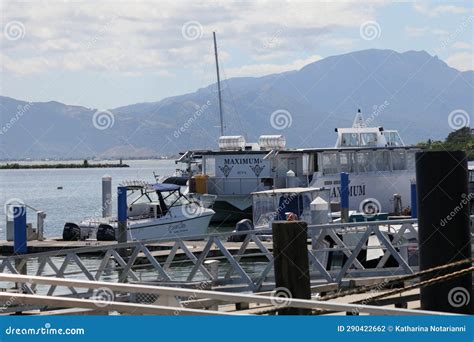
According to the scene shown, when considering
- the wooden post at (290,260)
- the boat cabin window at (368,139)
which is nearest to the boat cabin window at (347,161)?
the boat cabin window at (368,139)

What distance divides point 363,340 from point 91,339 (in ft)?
9.01

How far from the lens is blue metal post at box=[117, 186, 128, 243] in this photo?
31.5 meters

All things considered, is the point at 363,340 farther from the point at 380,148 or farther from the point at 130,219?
the point at 380,148

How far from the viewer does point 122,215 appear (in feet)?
105

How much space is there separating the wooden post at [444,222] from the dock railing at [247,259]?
5425 mm

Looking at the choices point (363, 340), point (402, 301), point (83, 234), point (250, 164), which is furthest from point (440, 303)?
point (250, 164)

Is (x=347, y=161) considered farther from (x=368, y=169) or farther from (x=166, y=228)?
(x=166, y=228)

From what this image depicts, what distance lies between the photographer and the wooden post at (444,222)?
32.9 ft

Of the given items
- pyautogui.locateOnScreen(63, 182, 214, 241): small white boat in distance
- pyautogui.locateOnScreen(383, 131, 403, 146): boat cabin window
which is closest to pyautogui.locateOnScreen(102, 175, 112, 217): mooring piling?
pyautogui.locateOnScreen(63, 182, 214, 241): small white boat in distance

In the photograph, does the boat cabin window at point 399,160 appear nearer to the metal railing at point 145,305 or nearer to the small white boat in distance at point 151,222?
the small white boat in distance at point 151,222

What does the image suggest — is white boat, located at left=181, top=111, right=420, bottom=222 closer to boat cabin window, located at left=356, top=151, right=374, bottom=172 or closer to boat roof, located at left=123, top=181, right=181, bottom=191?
boat cabin window, located at left=356, top=151, right=374, bottom=172

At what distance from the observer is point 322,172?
154 ft

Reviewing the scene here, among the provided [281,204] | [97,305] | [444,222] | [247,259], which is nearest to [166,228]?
[281,204]

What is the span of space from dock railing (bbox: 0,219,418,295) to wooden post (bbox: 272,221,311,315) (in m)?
5.37
